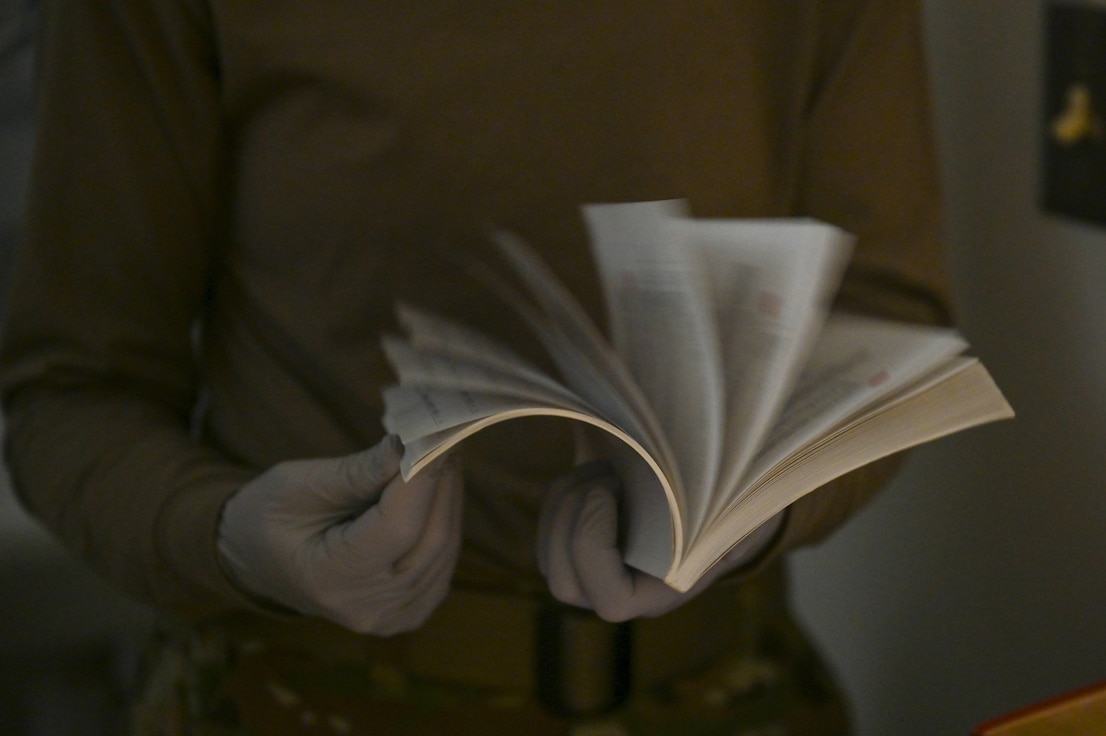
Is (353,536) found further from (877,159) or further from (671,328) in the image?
(877,159)

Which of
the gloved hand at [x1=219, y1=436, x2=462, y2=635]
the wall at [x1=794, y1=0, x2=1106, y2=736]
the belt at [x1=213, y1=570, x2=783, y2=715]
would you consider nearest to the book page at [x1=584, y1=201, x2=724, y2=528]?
the gloved hand at [x1=219, y1=436, x2=462, y2=635]

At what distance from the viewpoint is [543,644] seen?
2.54ft

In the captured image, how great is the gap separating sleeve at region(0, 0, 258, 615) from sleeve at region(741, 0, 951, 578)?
47cm

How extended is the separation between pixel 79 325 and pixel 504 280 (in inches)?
12.7

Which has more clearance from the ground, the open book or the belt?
the open book

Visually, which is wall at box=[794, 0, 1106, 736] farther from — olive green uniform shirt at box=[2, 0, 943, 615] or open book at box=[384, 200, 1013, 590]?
open book at box=[384, 200, 1013, 590]

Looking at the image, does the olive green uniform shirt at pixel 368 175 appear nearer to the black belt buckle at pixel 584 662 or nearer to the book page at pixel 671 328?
the black belt buckle at pixel 584 662

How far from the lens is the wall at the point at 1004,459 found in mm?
885

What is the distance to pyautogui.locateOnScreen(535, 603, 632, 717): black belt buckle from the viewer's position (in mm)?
733

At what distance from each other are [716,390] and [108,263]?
53cm

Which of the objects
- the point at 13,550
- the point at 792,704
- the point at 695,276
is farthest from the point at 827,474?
the point at 13,550

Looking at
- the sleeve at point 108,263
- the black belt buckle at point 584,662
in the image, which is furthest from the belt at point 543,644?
the sleeve at point 108,263

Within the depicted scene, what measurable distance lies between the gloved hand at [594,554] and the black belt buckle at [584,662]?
11 cm

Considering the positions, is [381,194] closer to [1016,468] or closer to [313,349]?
[313,349]
